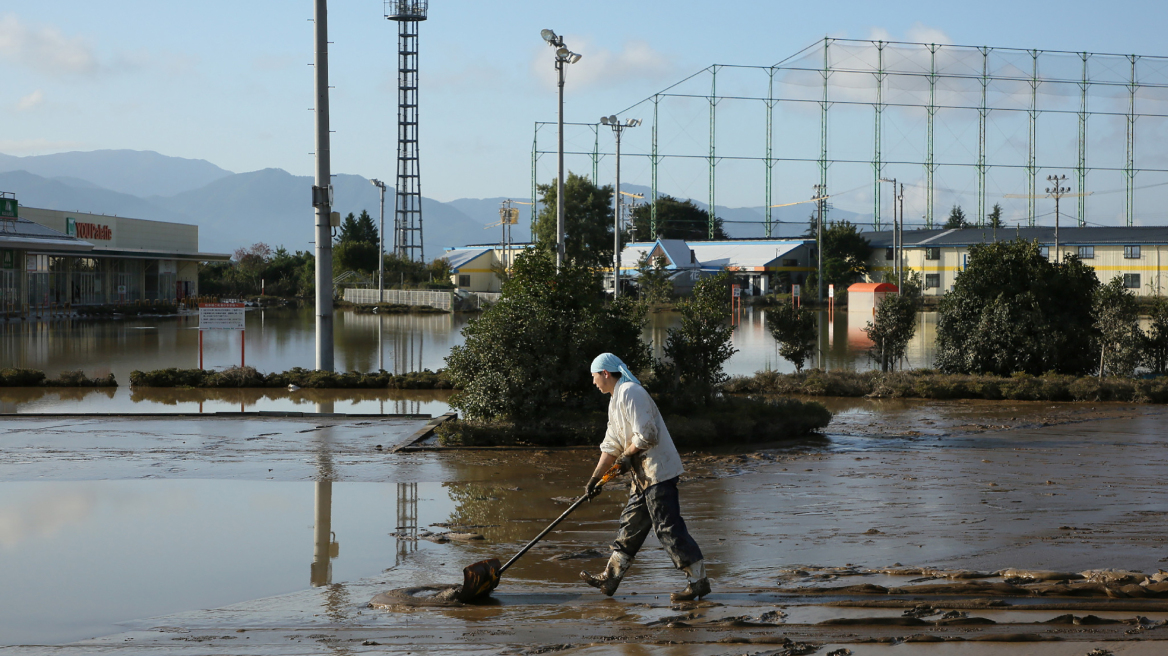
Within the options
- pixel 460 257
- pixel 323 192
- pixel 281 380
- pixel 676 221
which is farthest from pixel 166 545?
pixel 676 221

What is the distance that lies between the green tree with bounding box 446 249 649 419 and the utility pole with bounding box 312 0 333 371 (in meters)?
5.71

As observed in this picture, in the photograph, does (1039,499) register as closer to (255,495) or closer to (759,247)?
(255,495)

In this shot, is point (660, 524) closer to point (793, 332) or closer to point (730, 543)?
point (730, 543)

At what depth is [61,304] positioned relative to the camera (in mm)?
51000

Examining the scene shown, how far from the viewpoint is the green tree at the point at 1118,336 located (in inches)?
799

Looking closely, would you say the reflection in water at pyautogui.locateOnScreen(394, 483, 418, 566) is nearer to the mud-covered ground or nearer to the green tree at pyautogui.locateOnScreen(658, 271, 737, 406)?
the mud-covered ground

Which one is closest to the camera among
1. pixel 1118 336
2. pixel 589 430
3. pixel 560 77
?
pixel 589 430

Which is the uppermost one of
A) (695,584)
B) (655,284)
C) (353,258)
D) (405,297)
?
(353,258)

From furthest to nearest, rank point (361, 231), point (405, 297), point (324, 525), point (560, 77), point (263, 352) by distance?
point (361, 231) → point (405, 297) → point (263, 352) → point (560, 77) → point (324, 525)

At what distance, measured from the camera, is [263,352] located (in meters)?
28.5

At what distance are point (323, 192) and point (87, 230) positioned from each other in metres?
45.5

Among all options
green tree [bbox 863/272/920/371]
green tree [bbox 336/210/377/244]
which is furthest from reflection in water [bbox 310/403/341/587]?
green tree [bbox 336/210/377/244]

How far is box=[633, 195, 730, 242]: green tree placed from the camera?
11606 cm

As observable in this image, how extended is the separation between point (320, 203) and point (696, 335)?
8.47 metres
